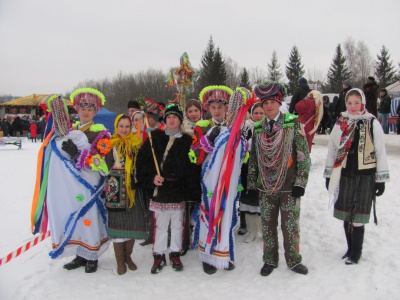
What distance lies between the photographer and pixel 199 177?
3.65 meters

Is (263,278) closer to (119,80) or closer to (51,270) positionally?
(51,270)

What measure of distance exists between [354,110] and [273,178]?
1121 mm

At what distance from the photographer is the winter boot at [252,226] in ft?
→ 14.5

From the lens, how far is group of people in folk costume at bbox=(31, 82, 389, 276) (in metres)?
3.47

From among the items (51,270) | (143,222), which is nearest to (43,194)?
(51,270)

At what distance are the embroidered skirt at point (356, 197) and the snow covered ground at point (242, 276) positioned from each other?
1.78 ft

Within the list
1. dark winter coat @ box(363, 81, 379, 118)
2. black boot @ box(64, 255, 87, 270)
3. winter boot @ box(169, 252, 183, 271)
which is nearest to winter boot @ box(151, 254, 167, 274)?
winter boot @ box(169, 252, 183, 271)

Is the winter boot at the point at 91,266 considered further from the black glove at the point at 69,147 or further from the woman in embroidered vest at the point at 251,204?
the woman in embroidered vest at the point at 251,204

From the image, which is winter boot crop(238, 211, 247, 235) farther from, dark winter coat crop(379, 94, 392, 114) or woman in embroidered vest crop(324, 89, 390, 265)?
dark winter coat crop(379, 94, 392, 114)

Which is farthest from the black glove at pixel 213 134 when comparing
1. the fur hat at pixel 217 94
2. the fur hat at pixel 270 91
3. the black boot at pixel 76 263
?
the black boot at pixel 76 263

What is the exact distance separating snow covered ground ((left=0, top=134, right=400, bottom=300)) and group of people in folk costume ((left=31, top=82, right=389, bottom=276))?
5.7 inches

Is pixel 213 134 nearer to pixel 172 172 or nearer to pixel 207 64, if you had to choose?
pixel 172 172

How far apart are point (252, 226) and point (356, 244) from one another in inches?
52.3

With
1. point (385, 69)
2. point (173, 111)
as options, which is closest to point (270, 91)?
point (173, 111)
